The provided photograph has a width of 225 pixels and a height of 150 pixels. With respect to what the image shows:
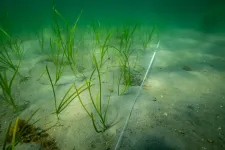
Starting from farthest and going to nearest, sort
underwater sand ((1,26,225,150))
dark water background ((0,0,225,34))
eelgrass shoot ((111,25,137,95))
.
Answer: dark water background ((0,0,225,34)) < eelgrass shoot ((111,25,137,95)) < underwater sand ((1,26,225,150))

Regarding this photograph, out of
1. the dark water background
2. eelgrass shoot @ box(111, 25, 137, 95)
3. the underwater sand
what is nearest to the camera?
the underwater sand

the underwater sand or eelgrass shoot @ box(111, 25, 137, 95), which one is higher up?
eelgrass shoot @ box(111, 25, 137, 95)

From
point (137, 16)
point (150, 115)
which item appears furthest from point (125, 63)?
point (137, 16)

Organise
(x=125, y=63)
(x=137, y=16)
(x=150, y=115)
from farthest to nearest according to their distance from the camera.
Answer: (x=137, y=16) → (x=125, y=63) → (x=150, y=115)

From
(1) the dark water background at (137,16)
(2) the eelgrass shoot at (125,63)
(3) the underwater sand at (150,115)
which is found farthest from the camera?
(1) the dark water background at (137,16)

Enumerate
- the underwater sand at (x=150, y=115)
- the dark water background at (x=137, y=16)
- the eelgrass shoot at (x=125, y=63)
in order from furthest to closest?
the dark water background at (x=137, y=16) < the eelgrass shoot at (x=125, y=63) < the underwater sand at (x=150, y=115)

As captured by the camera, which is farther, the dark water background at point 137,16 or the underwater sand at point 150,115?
the dark water background at point 137,16

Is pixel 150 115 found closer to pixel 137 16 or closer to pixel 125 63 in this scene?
pixel 125 63

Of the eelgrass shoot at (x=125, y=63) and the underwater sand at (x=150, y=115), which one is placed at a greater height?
the eelgrass shoot at (x=125, y=63)

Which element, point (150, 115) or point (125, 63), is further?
point (125, 63)

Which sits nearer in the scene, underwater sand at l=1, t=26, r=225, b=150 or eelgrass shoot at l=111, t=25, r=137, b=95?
underwater sand at l=1, t=26, r=225, b=150

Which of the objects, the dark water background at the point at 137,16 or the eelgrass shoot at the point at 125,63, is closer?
the eelgrass shoot at the point at 125,63
